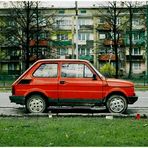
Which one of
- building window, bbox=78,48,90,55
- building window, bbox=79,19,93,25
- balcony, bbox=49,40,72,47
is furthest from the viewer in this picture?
building window, bbox=78,48,90,55

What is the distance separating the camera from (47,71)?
1295cm

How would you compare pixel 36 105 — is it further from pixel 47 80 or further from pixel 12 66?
pixel 12 66

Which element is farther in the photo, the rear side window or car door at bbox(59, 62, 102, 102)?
the rear side window

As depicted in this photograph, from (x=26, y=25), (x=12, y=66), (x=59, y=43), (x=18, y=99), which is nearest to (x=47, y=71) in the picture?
(x=18, y=99)

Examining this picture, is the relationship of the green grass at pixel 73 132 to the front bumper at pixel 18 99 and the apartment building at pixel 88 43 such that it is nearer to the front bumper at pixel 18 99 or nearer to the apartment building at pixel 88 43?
the front bumper at pixel 18 99

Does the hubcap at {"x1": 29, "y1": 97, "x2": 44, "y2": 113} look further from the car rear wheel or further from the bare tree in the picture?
the bare tree

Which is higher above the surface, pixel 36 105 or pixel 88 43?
pixel 88 43

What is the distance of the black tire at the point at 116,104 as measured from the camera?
1277 centimetres

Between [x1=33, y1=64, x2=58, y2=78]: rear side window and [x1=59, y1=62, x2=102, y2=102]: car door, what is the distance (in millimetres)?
280

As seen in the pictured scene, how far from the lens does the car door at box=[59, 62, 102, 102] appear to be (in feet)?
41.9

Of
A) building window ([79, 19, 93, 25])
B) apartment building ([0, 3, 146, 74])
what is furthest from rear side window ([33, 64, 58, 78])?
building window ([79, 19, 93, 25])

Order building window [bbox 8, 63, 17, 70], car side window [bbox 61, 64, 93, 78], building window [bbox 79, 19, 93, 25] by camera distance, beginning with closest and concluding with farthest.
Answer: car side window [bbox 61, 64, 93, 78]
building window [bbox 79, 19, 93, 25]
building window [bbox 8, 63, 17, 70]

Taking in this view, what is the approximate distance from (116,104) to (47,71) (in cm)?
225

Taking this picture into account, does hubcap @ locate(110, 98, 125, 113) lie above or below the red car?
below
